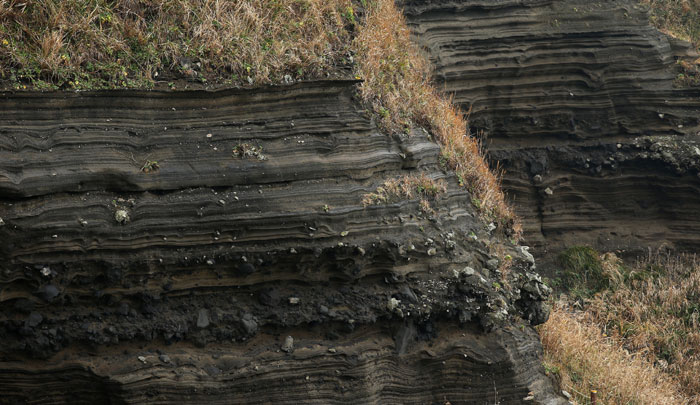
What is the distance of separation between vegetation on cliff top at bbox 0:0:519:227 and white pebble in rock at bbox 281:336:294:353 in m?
2.64

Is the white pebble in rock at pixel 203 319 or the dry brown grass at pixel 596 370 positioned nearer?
the white pebble in rock at pixel 203 319

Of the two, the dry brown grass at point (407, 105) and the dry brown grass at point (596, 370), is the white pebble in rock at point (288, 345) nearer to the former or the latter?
the dry brown grass at point (407, 105)

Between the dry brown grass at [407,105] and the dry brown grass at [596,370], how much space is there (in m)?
1.49

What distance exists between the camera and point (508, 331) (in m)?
7.18

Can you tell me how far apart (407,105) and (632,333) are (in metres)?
5.11

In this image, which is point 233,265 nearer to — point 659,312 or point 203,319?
point 203,319

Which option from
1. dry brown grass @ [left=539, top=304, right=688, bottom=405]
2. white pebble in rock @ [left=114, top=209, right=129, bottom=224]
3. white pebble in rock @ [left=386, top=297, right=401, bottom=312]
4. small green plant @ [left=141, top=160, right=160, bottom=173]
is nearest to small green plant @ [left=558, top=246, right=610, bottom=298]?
dry brown grass @ [left=539, top=304, right=688, bottom=405]

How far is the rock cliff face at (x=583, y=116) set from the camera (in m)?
11.9

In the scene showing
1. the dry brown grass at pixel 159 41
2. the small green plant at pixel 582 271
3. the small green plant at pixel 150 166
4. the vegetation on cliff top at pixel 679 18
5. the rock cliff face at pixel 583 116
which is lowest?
the small green plant at pixel 150 166

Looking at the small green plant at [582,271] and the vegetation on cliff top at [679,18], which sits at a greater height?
the vegetation on cliff top at [679,18]

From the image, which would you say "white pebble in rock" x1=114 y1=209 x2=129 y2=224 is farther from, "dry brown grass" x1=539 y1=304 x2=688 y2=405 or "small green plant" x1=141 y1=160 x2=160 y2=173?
"dry brown grass" x1=539 y1=304 x2=688 y2=405

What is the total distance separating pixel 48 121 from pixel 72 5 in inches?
52.6

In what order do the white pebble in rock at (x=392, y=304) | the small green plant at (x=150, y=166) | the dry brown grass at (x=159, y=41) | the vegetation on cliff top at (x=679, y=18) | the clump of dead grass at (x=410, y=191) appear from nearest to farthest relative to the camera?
the small green plant at (x=150, y=166)
the dry brown grass at (x=159, y=41)
the white pebble in rock at (x=392, y=304)
the clump of dead grass at (x=410, y=191)
the vegetation on cliff top at (x=679, y=18)

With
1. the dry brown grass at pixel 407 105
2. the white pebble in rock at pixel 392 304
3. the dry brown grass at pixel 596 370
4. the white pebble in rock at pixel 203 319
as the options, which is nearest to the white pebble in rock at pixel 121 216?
the white pebble in rock at pixel 203 319
